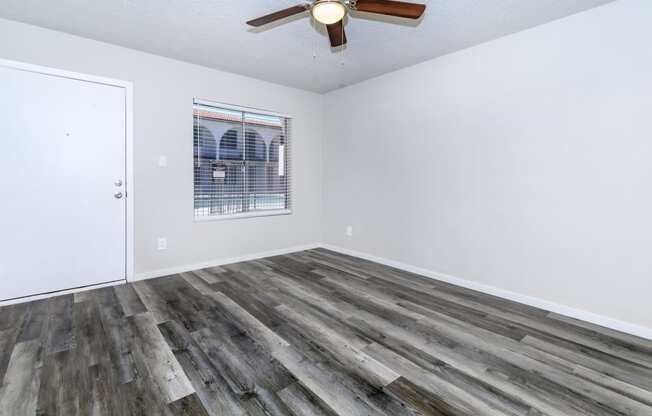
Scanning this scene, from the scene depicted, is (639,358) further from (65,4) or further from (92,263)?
(65,4)

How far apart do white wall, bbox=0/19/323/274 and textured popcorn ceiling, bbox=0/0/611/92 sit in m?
0.15

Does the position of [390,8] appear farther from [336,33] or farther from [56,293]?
[56,293]

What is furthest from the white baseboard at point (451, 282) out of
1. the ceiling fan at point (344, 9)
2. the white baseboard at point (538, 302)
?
the ceiling fan at point (344, 9)

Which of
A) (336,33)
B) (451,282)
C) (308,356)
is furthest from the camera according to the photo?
(451,282)

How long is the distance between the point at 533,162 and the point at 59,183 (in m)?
4.21

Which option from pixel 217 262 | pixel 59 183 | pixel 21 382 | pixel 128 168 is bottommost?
pixel 21 382

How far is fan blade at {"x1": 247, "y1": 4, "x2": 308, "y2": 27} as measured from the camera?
1941mm

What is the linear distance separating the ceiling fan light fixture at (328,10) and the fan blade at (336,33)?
183 millimetres

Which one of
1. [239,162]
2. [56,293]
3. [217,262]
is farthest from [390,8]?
[56,293]

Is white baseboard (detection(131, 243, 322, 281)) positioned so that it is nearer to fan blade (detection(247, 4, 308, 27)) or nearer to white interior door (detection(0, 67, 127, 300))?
white interior door (detection(0, 67, 127, 300))

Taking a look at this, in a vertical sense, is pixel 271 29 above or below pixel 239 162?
above

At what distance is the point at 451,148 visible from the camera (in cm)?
330

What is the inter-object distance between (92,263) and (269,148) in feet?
8.04

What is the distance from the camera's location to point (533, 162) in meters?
2.73
